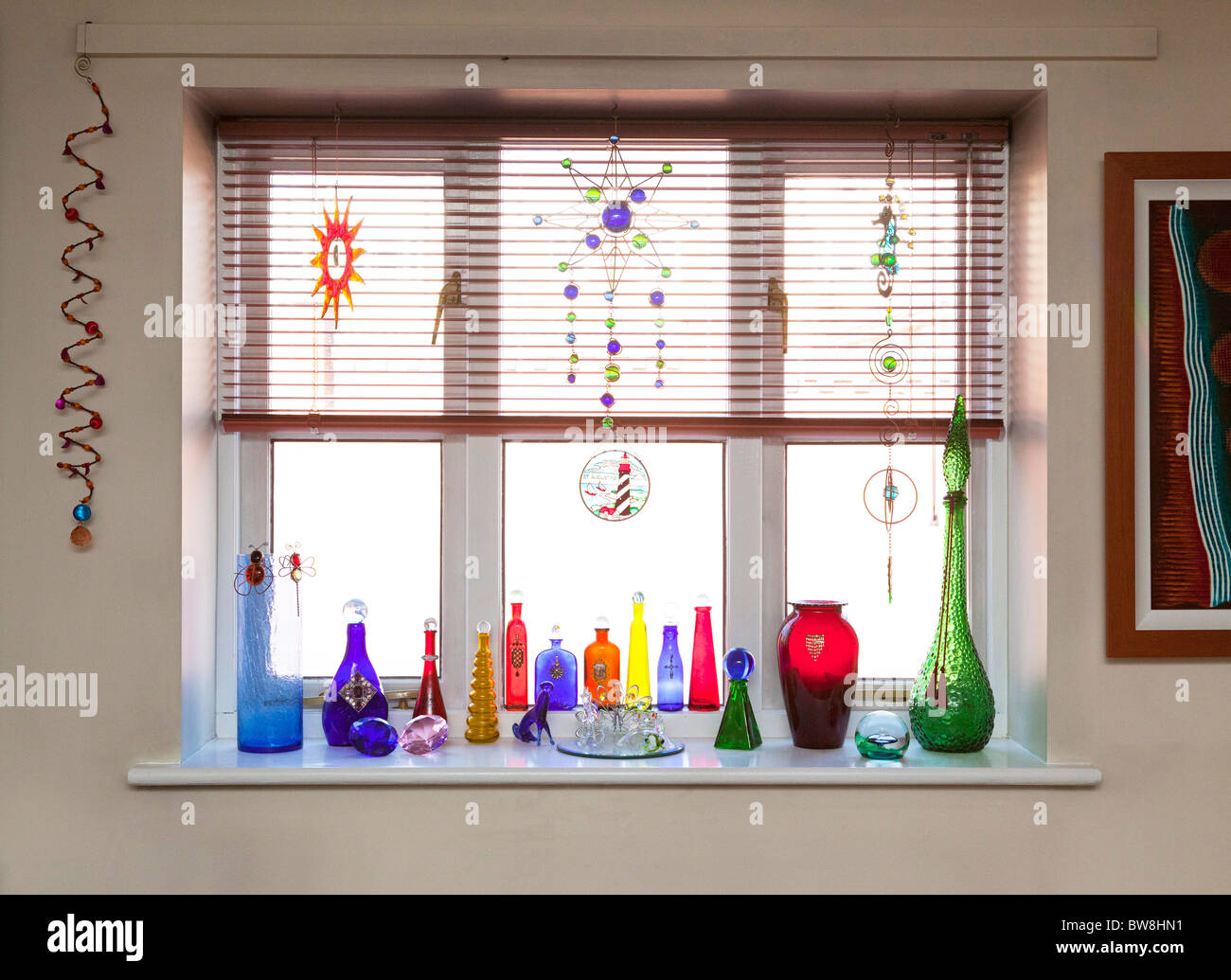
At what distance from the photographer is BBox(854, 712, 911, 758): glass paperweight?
6.11 ft

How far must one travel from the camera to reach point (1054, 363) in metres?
1.86

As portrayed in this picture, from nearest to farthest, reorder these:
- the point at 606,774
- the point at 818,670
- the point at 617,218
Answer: the point at 606,774 → the point at 818,670 → the point at 617,218

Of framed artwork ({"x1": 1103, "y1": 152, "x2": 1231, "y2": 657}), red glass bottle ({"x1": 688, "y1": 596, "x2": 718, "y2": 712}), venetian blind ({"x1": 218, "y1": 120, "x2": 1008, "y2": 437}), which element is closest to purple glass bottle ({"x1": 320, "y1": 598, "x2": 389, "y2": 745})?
venetian blind ({"x1": 218, "y1": 120, "x2": 1008, "y2": 437})

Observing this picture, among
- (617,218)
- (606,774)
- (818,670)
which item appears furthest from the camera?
(617,218)

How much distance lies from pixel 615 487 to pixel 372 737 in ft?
2.13

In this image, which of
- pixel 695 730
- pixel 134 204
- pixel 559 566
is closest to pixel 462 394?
pixel 559 566

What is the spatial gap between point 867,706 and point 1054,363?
73 cm

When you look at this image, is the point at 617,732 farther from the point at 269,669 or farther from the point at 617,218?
the point at 617,218

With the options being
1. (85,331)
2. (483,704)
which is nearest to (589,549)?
(483,704)

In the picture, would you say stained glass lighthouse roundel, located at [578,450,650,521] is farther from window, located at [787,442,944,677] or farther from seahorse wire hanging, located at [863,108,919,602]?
seahorse wire hanging, located at [863,108,919,602]

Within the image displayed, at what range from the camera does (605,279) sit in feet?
6.73

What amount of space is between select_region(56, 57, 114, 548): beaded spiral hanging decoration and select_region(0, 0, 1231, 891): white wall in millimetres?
20

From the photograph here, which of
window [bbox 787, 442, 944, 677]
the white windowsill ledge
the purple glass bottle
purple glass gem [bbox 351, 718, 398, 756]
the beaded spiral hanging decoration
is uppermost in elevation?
the beaded spiral hanging decoration
